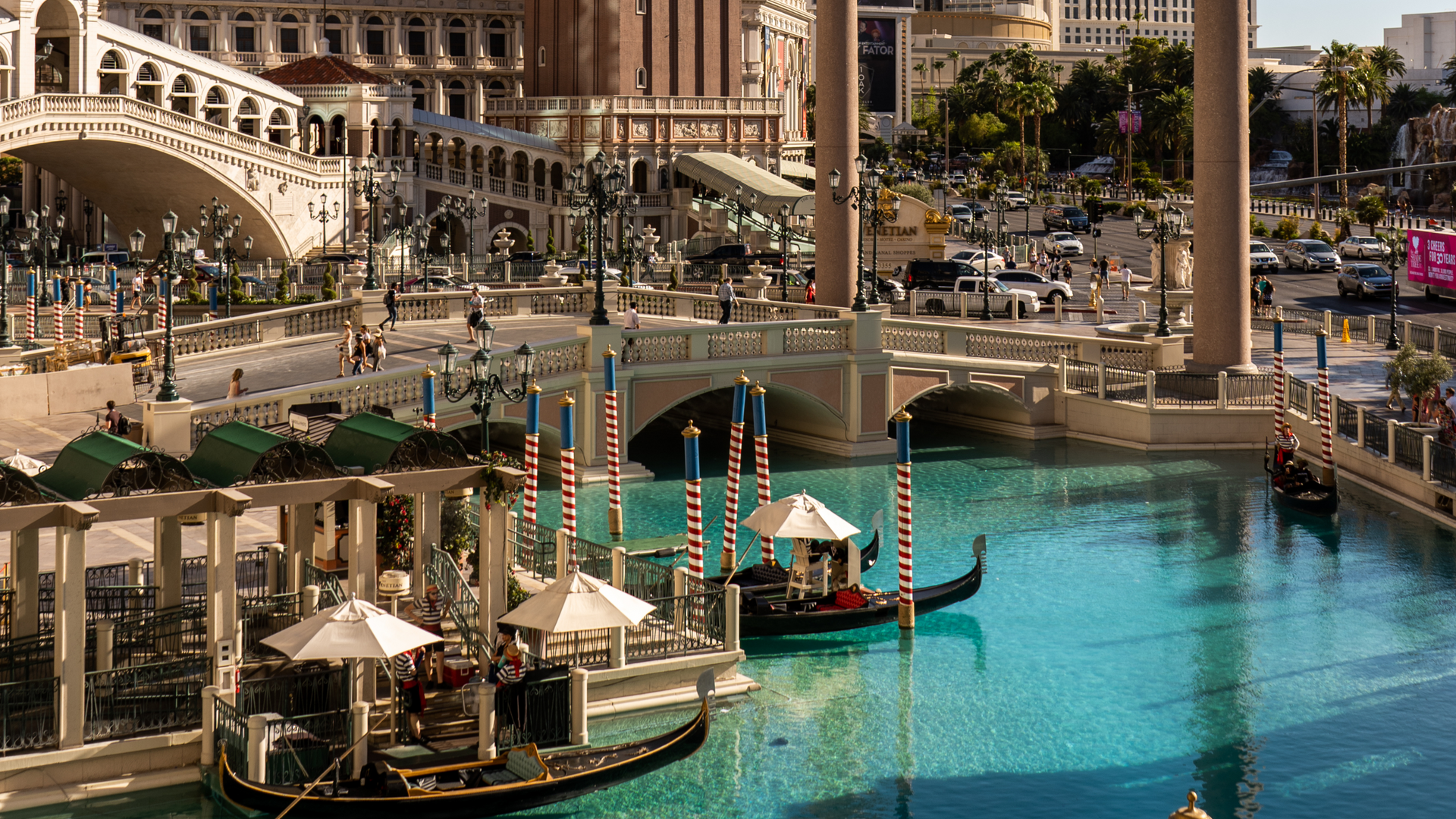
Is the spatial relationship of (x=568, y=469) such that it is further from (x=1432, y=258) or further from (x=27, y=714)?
(x=1432, y=258)

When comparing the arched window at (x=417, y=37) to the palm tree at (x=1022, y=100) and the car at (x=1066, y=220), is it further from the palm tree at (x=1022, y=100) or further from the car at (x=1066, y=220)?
the palm tree at (x=1022, y=100)

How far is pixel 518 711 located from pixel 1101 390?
2540 centimetres

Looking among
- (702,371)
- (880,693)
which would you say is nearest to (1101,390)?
(702,371)

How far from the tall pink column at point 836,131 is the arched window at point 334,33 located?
58723 millimetres

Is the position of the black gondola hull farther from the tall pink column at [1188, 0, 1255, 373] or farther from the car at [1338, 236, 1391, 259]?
the car at [1338, 236, 1391, 259]

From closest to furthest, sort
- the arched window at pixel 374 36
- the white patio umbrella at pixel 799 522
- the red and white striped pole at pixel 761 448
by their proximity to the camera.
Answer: the white patio umbrella at pixel 799 522 < the red and white striped pole at pixel 761 448 < the arched window at pixel 374 36

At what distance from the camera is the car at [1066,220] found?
93.3 meters

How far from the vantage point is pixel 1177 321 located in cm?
5409

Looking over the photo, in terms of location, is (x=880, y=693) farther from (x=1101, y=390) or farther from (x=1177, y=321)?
(x=1177, y=321)

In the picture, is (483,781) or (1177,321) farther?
(1177,321)

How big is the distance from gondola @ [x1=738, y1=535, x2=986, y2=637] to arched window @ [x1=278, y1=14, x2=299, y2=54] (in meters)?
75.9

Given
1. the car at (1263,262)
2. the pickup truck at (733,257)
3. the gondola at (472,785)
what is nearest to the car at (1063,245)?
the car at (1263,262)

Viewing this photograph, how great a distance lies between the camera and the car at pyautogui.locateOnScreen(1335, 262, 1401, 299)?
65562 millimetres

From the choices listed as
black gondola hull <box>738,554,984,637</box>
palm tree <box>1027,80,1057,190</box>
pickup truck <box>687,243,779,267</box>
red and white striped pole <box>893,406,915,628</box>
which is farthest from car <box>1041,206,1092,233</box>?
black gondola hull <box>738,554,984,637</box>
